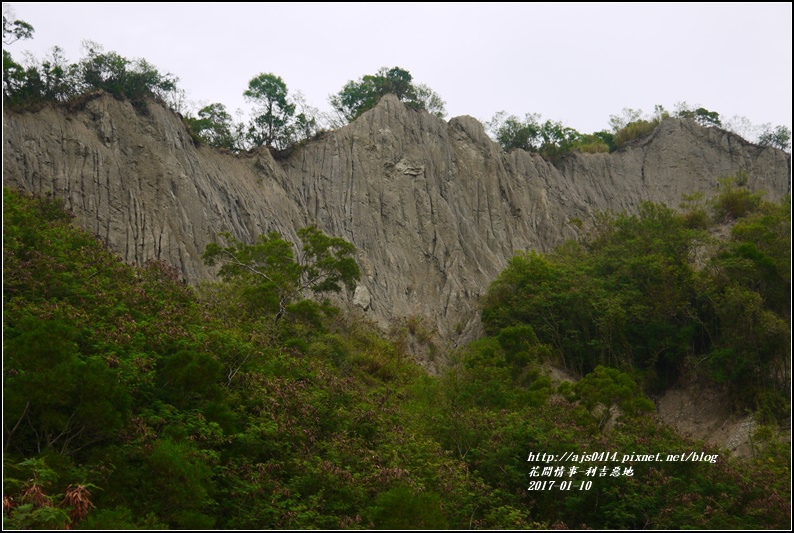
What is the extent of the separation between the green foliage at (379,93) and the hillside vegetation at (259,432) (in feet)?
66.3

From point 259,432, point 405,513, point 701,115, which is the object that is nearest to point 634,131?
point 701,115

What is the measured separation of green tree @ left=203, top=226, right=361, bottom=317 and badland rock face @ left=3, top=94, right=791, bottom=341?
6.67 ft

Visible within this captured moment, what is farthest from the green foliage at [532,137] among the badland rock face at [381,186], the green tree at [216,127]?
the green tree at [216,127]

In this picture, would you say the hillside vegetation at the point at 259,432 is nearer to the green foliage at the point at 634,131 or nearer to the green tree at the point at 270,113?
the green tree at the point at 270,113

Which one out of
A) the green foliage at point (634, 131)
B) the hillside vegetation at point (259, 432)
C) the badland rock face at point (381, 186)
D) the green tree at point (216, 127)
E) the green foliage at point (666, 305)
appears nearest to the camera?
the hillside vegetation at point (259, 432)

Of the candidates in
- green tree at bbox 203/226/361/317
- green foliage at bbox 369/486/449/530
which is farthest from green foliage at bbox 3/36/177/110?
green foliage at bbox 369/486/449/530

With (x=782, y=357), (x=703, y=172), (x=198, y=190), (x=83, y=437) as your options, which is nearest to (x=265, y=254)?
(x=198, y=190)

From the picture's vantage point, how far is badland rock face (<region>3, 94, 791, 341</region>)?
2509 centimetres

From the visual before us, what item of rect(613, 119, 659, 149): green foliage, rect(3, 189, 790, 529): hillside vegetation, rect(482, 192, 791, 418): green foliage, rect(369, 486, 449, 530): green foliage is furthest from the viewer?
rect(613, 119, 659, 149): green foliage

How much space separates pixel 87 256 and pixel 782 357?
20.8 m

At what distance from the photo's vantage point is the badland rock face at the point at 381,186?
25094mm

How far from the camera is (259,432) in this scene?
12.3m

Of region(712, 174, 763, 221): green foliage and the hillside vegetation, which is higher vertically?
region(712, 174, 763, 221): green foliage

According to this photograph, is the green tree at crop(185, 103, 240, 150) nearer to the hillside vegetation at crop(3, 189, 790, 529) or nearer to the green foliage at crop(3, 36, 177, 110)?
the green foliage at crop(3, 36, 177, 110)
